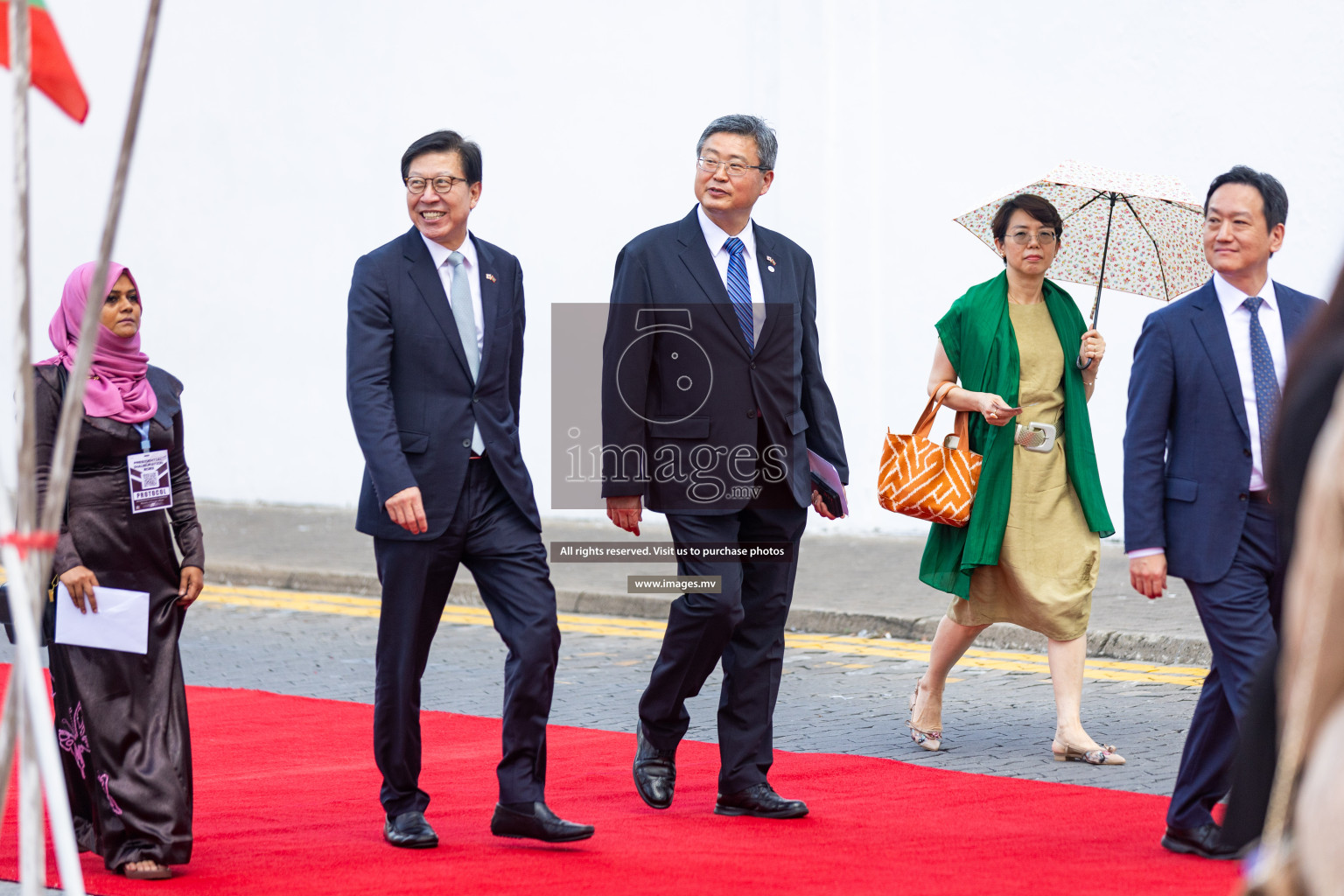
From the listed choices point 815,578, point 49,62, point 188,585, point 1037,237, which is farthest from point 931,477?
point 815,578

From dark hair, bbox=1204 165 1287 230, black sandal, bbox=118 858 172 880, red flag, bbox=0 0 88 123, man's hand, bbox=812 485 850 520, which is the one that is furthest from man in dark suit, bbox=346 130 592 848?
dark hair, bbox=1204 165 1287 230

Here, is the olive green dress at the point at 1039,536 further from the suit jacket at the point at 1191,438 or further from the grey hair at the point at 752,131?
the suit jacket at the point at 1191,438

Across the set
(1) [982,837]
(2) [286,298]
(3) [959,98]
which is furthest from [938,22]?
(1) [982,837]

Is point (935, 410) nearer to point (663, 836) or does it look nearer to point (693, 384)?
point (693, 384)

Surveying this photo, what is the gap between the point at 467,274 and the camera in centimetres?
505

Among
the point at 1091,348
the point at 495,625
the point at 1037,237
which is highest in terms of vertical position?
the point at 1037,237

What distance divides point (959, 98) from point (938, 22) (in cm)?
61

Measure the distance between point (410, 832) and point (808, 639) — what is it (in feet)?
16.2

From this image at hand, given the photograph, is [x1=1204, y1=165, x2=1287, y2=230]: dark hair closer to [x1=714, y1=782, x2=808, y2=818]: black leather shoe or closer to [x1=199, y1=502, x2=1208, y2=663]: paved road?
[x1=714, y1=782, x2=808, y2=818]: black leather shoe

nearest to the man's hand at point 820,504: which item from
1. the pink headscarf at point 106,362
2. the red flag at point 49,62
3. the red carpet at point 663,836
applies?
the red carpet at point 663,836

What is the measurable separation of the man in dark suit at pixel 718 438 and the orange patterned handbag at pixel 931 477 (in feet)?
2.96

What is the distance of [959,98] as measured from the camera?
42.0 feet

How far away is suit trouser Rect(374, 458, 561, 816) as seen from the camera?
4805 mm

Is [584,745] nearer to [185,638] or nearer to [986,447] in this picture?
[986,447]
